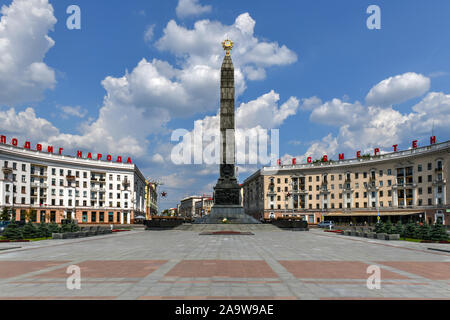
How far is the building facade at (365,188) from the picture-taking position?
226 feet

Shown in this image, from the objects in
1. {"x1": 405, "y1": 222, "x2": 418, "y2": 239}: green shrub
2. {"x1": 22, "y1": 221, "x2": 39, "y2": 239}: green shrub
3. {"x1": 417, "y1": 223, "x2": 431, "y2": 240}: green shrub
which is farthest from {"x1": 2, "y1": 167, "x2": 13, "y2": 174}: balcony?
{"x1": 417, "y1": 223, "x2": 431, "y2": 240}: green shrub

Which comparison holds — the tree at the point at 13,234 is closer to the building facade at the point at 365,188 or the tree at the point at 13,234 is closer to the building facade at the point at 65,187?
the building facade at the point at 65,187

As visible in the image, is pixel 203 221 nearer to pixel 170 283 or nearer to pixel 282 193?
pixel 170 283

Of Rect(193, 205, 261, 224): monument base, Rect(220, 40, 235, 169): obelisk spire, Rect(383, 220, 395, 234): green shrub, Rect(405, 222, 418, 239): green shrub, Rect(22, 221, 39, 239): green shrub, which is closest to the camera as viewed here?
Rect(22, 221, 39, 239): green shrub

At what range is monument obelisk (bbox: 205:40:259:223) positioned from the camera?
51938 mm

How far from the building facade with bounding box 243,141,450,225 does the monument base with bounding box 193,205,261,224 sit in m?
33.6

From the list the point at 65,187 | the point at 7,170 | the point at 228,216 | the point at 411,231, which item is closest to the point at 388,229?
the point at 411,231

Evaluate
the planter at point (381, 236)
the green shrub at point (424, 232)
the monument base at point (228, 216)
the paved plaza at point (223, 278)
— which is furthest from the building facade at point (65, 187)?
the green shrub at point (424, 232)

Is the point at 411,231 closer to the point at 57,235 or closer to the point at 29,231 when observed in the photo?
the point at 57,235

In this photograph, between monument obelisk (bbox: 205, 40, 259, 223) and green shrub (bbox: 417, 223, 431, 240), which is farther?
monument obelisk (bbox: 205, 40, 259, 223)

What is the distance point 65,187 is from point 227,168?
5167 centimetres

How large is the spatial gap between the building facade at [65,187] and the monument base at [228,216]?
142 ft

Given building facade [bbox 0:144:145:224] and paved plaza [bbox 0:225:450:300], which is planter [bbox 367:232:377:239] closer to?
paved plaza [bbox 0:225:450:300]
